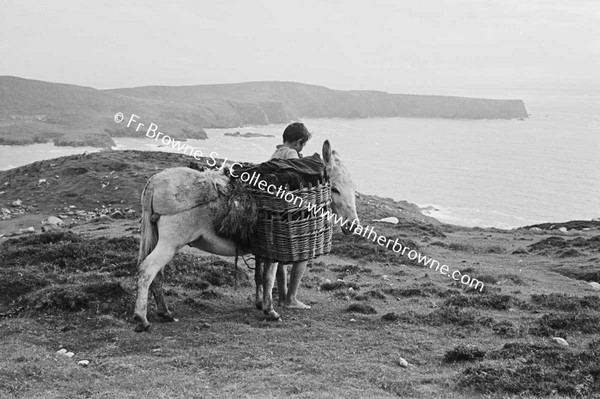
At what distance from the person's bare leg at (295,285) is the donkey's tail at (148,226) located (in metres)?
2.43

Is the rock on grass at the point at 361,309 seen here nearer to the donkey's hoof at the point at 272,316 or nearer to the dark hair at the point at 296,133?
the donkey's hoof at the point at 272,316

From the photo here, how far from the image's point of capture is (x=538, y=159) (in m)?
91.9

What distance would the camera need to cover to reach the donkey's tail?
7559 millimetres

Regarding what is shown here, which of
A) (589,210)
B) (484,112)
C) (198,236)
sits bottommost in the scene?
(589,210)

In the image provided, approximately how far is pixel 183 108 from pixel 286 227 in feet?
443

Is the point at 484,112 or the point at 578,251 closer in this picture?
the point at 578,251

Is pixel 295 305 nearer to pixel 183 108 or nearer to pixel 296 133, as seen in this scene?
pixel 296 133

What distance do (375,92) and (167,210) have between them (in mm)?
194914

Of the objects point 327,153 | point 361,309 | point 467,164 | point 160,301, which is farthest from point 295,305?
point 467,164

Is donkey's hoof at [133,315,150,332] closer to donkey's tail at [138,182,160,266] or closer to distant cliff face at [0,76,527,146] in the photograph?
donkey's tail at [138,182,160,266]

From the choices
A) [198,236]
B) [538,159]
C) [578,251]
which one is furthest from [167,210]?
[538,159]

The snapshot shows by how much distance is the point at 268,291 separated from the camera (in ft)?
27.4

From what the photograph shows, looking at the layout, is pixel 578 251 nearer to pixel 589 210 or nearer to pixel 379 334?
pixel 379 334

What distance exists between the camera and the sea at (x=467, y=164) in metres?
54.2
